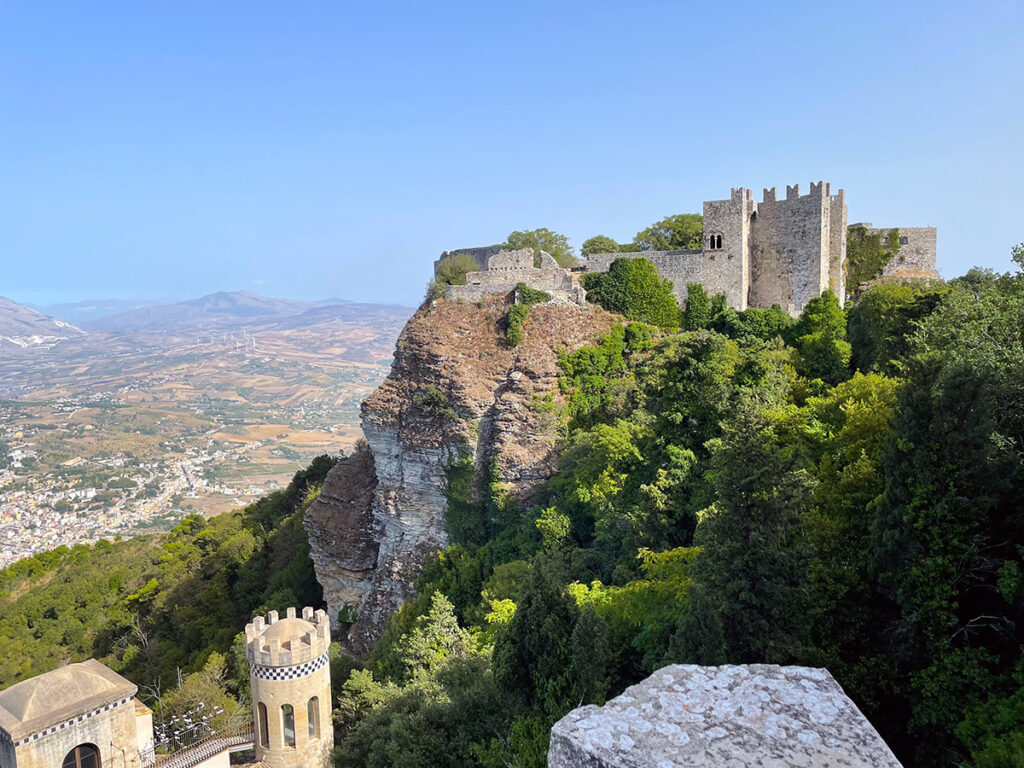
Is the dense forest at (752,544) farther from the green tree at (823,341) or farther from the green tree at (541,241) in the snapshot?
the green tree at (541,241)

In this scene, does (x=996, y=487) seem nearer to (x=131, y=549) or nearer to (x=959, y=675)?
(x=959, y=675)

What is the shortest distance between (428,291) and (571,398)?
9.84 m

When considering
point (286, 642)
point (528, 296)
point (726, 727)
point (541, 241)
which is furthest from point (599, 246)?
point (726, 727)

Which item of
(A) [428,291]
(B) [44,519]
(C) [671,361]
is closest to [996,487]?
(C) [671,361]

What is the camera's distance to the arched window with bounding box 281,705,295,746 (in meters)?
18.4

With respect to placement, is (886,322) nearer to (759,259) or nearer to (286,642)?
(759,259)

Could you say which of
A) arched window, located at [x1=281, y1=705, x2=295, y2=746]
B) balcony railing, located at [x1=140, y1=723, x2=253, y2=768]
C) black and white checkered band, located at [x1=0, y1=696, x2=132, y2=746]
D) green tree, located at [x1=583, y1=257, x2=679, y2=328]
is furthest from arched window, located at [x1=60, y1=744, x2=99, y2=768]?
green tree, located at [x1=583, y1=257, x2=679, y2=328]

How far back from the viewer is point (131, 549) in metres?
59.3

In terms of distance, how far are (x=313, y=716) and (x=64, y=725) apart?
626cm

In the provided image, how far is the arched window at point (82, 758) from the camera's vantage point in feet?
59.8

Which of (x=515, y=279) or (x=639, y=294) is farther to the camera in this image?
(x=639, y=294)

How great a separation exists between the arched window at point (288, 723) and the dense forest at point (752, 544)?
4.63 feet

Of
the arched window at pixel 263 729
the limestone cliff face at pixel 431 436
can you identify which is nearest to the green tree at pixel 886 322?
the limestone cliff face at pixel 431 436

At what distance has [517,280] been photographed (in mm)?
33125
